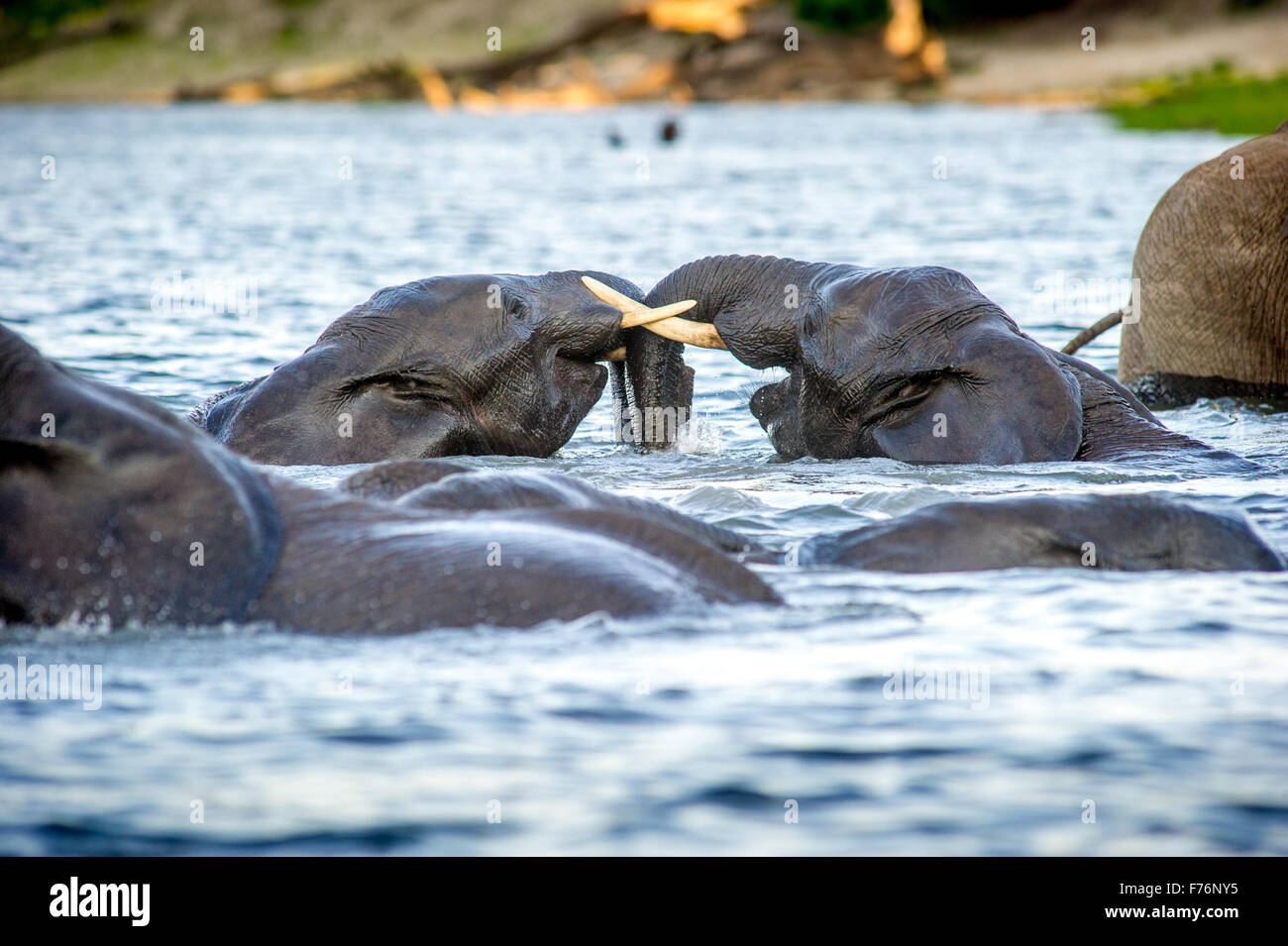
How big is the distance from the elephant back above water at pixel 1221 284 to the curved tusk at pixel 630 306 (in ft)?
14.8

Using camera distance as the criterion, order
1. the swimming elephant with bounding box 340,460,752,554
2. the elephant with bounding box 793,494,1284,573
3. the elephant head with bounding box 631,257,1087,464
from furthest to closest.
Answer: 1. the elephant head with bounding box 631,257,1087,464
2. the elephant with bounding box 793,494,1284,573
3. the swimming elephant with bounding box 340,460,752,554

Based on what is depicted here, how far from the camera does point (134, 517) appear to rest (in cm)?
520

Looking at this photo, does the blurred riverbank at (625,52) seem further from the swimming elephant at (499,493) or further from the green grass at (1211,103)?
the swimming elephant at (499,493)

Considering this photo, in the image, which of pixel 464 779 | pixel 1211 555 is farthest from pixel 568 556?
pixel 1211 555

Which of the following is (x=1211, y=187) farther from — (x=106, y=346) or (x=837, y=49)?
(x=837, y=49)

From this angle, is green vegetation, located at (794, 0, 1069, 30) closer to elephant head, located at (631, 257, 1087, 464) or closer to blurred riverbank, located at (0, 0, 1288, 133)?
blurred riverbank, located at (0, 0, 1288, 133)

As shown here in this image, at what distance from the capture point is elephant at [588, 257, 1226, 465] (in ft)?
27.2

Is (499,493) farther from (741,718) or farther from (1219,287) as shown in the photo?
(1219,287)

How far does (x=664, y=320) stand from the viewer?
29.2 feet

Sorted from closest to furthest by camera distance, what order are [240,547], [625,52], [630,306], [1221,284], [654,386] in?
[240,547]
[630,306]
[654,386]
[1221,284]
[625,52]

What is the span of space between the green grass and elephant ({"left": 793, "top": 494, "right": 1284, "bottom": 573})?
2809 centimetres

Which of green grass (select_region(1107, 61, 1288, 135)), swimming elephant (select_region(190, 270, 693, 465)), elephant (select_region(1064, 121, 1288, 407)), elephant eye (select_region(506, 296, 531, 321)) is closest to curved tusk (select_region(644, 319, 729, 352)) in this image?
swimming elephant (select_region(190, 270, 693, 465))

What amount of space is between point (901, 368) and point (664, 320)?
113 centimetres

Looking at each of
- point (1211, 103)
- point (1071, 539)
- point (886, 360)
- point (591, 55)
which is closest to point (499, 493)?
point (1071, 539)
